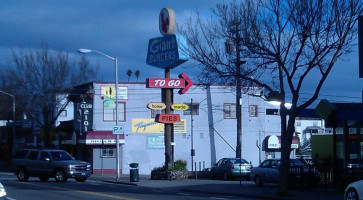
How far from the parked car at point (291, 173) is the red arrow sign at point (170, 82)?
1110 cm

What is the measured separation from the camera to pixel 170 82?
1598 inches

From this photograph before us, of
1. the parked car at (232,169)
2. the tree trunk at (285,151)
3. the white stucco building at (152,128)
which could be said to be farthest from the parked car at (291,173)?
the white stucco building at (152,128)

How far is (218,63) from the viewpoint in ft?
83.1

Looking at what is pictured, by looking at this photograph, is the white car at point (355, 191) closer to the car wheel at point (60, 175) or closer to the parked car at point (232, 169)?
the parked car at point (232, 169)

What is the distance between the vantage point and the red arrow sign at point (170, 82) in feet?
131

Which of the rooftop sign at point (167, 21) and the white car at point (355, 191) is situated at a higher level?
the rooftop sign at point (167, 21)

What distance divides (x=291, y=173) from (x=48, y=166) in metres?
15.5

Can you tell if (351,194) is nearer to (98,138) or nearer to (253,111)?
(98,138)

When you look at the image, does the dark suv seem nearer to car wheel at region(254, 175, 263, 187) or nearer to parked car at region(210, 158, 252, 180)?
parked car at region(210, 158, 252, 180)

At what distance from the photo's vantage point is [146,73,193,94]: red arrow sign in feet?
131

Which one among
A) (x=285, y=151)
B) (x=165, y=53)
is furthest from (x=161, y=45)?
(x=285, y=151)

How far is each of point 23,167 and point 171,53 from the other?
11808 mm

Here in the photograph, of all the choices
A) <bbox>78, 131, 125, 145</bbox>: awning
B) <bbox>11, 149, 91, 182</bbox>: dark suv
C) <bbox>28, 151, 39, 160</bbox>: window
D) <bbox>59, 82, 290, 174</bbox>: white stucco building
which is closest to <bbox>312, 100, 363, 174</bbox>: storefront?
<bbox>11, 149, 91, 182</bbox>: dark suv

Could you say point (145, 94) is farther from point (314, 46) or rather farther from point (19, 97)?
point (314, 46)
